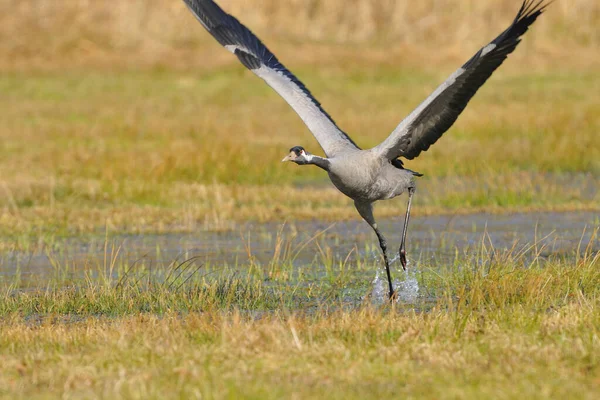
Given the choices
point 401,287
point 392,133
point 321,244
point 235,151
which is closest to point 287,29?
point 235,151

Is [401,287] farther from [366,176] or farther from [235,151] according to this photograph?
[235,151]

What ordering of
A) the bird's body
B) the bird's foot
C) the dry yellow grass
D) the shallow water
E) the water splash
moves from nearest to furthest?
the bird's body
the water splash
the bird's foot
the shallow water
the dry yellow grass

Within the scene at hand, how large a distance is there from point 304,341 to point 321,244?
4450mm

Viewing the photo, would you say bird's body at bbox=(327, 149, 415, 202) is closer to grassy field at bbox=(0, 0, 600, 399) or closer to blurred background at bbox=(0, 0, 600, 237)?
grassy field at bbox=(0, 0, 600, 399)

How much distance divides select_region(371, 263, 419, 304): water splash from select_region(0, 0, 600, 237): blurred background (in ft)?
10.1

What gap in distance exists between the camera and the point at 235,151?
548 inches

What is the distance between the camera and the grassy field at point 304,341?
4.94 m

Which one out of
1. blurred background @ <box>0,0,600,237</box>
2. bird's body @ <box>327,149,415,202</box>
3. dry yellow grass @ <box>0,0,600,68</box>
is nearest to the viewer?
bird's body @ <box>327,149,415,202</box>

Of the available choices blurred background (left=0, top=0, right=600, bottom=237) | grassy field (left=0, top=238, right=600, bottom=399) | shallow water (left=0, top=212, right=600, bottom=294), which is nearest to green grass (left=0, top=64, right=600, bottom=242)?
blurred background (left=0, top=0, right=600, bottom=237)

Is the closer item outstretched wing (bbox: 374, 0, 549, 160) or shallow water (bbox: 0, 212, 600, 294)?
outstretched wing (bbox: 374, 0, 549, 160)

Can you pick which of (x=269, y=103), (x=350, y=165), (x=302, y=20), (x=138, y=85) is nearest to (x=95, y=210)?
(x=350, y=165)

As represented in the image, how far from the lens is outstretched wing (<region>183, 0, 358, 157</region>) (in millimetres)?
8055

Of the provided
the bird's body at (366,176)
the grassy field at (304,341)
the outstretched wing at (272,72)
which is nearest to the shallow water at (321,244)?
the bird's body at (366,176)

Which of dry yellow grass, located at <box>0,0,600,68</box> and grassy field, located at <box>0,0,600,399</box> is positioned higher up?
dry yellow grass, located at <box>0,0,600,68</box>
